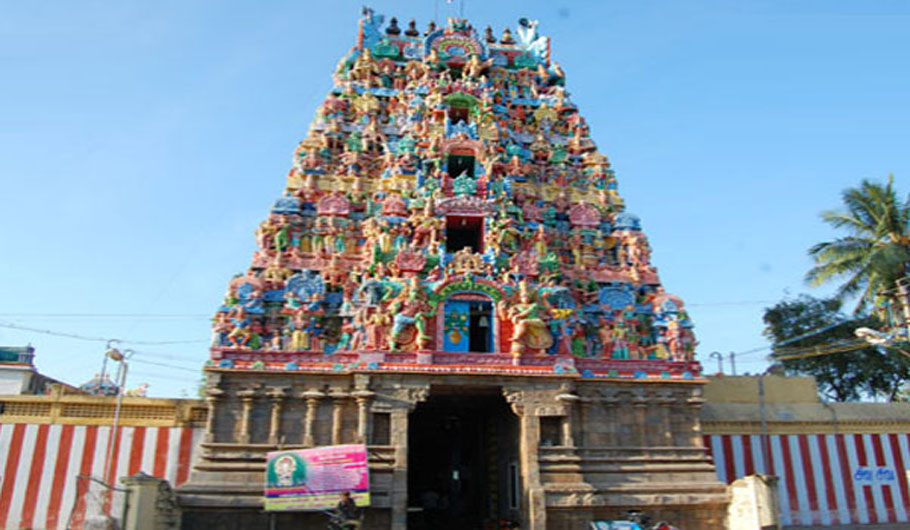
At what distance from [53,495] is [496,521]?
12.0 m

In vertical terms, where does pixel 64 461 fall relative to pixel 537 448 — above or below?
below

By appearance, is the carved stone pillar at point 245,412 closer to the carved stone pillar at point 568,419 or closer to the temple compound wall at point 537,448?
the temple compound wall at point 537,448

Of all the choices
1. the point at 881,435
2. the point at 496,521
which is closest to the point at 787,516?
the point at 881,435

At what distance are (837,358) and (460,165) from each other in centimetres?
2394

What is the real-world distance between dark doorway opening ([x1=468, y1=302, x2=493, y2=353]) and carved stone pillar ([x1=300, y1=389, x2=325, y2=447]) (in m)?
4.36

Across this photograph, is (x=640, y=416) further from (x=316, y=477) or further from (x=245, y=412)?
(x=245, y=412)

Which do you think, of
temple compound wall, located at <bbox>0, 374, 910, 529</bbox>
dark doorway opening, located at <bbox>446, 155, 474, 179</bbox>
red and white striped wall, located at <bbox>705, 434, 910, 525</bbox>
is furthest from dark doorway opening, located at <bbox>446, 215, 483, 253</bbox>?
red and white striped wall, located at <bbox>705, 434, 910, 525</bbox>

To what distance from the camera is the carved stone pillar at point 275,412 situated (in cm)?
1666

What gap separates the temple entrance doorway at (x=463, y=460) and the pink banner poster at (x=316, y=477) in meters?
1.80

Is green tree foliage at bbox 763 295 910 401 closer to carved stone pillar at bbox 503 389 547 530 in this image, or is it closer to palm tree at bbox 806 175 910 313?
palm tree at bbox 806 175 910 313

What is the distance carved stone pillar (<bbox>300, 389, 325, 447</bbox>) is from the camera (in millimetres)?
16688

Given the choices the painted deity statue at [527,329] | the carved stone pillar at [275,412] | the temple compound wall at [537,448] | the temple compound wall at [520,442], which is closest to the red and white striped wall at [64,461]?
the temple compound wall at [537,448]

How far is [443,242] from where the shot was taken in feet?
64.5

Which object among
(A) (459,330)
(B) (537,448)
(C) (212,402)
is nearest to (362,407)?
(A) (459,330)
